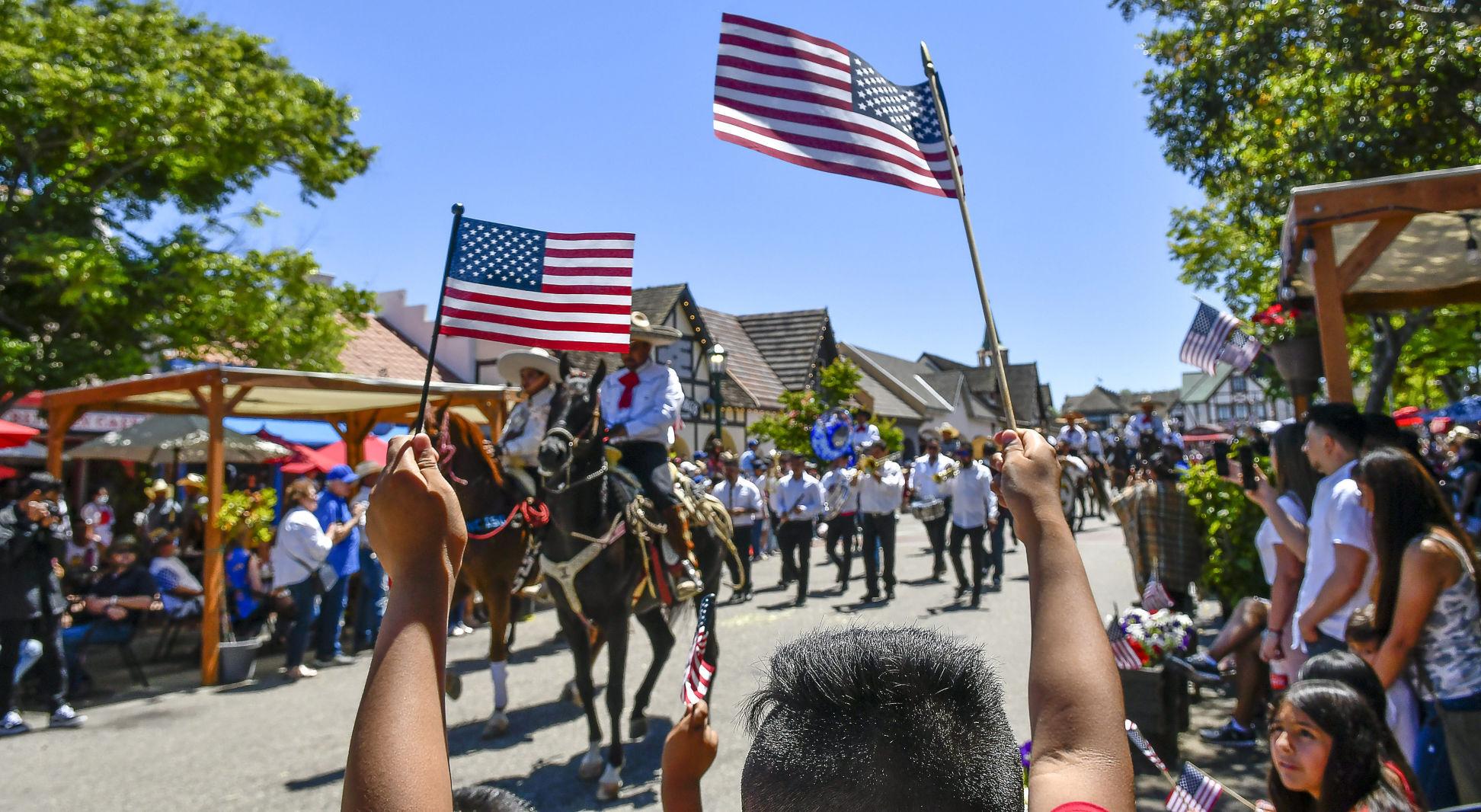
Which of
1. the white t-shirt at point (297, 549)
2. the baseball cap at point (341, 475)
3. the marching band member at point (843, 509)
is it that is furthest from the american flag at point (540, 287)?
the marching band member at point (843, 509)

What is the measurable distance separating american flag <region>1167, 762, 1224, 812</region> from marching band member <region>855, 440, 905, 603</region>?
986 centimetres

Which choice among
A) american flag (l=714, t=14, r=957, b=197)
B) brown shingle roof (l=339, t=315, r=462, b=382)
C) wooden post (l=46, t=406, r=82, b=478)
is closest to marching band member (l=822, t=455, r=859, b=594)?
wooden post (l=46, t=406, r=82, b=478)

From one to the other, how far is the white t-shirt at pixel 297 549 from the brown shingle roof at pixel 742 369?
21.3 meters

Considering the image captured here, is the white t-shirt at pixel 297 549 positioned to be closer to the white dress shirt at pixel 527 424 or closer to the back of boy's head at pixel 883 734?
the white dress shirt at pixel 527 424

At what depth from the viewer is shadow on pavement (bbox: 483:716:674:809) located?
5332 millimetres

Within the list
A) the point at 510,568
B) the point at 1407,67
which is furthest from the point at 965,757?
the point at 1407,67

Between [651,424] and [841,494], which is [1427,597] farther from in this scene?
[841,494]

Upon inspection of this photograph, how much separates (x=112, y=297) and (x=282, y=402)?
15.2ft

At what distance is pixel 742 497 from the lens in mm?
14227

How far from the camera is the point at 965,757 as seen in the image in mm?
1120

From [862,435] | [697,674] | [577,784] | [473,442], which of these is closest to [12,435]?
[473,442]

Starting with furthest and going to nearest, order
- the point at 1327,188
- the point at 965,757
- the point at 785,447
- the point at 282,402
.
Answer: the point at 785,447
the point at 282,402
the point at 1327,188
the point at 965,757

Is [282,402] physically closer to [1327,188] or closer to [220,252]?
[220,252]

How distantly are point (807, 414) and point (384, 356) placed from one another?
12.6m
